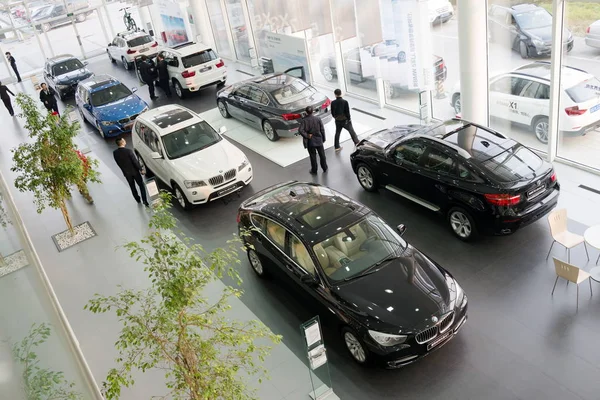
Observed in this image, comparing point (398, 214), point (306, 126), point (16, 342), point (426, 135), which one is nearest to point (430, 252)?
point (398, 214)

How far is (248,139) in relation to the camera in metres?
14.7

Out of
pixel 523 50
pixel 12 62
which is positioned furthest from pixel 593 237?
pixel 12 62

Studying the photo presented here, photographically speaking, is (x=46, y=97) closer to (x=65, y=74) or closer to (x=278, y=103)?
(x=65, y=74)

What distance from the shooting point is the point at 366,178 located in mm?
11070

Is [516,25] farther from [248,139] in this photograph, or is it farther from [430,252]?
[248,139]

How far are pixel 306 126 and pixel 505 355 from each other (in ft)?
20.7

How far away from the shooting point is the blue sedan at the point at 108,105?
15.9 metres

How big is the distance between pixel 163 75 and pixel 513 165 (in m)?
13.2

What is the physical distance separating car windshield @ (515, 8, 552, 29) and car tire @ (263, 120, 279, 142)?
6.10 meters

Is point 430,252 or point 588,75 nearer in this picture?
point 430,252

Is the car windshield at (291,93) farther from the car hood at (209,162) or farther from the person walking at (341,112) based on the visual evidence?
the car hood at (209,162)

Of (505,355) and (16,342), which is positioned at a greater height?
(16,342)

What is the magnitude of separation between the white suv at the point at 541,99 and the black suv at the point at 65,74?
15.5 meters

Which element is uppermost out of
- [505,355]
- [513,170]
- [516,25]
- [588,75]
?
[516,25]
